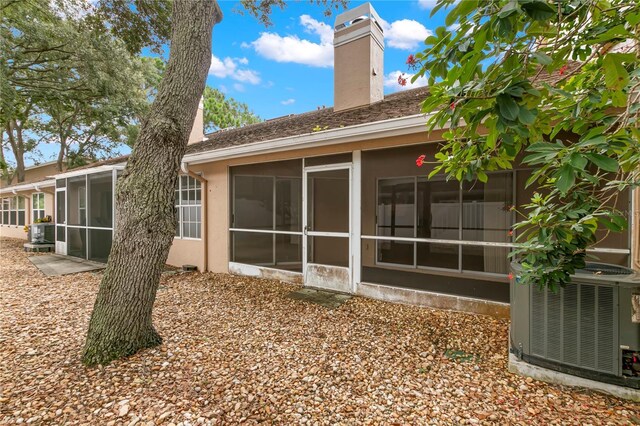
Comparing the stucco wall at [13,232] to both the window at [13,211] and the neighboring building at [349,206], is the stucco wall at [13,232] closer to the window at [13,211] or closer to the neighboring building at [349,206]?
the window at [13,211]

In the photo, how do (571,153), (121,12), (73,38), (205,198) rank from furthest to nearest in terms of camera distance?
(73,38) < (205,198) < (121,12) < (571,153)

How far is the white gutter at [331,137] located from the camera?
4.09 metres

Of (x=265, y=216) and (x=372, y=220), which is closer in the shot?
(x=372, y=220)

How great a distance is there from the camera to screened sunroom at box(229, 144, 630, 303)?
17.1 ft

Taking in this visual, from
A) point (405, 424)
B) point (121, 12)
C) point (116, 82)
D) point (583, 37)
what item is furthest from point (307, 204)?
point (116, 82)

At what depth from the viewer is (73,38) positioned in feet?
33.1

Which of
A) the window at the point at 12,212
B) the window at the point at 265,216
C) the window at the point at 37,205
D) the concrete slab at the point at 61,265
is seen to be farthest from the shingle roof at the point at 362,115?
the window at the point at 12,212

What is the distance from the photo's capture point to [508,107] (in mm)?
1335

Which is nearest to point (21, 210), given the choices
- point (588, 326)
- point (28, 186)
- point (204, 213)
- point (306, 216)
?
point (28, 186)

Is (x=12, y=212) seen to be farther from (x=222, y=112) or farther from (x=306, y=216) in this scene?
(x=306, y=216)

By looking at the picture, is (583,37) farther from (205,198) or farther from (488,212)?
(205,198)

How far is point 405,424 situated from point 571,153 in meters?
1.96

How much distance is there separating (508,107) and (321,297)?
13.8 ft

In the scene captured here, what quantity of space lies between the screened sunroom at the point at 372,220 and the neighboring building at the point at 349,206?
2 centimetres
